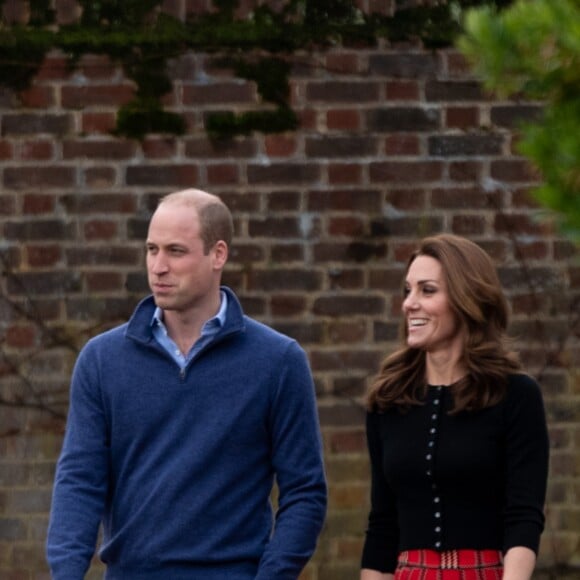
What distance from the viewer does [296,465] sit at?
5.09 m

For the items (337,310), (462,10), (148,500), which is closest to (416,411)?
(148,500)

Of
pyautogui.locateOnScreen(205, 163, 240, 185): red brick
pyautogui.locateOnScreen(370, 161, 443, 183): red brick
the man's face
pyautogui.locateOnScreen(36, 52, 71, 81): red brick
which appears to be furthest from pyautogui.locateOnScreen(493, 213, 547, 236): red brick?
the man's face

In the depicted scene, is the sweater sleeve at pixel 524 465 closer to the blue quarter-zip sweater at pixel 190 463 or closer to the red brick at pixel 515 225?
the blue quarter-zip sweater at pixel 190 463

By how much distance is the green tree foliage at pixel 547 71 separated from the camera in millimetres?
2588

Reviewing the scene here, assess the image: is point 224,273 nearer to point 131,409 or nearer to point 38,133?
point 38,133

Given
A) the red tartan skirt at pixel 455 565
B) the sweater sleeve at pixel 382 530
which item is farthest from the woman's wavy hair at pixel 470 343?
the red tartan skirt at pixel 455 565

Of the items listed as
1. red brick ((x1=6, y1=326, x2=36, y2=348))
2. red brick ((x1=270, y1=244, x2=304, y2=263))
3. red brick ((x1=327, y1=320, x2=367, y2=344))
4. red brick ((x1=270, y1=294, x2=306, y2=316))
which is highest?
red brick ((x1=270, y1=244, x2=304, y2=263))

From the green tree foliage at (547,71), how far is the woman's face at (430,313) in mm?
2313

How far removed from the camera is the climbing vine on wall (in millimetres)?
7004

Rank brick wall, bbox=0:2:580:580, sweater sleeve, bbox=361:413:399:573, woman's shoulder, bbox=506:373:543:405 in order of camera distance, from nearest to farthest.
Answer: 1. woman's shoulder, bbox=506:373:543:405
2. sweater sleeve, bbox=361:413:399:573
3. brick wall, bbox=0:2:580:580

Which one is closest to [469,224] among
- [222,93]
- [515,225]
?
[515,225]

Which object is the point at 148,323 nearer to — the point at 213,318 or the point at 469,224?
the point at 213,318

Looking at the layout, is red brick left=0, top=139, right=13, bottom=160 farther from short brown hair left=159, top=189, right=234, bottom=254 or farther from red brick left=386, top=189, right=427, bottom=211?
short brown hair left=159, top=189, right=234, bottom=254

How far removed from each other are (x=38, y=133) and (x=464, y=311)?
257 cm
